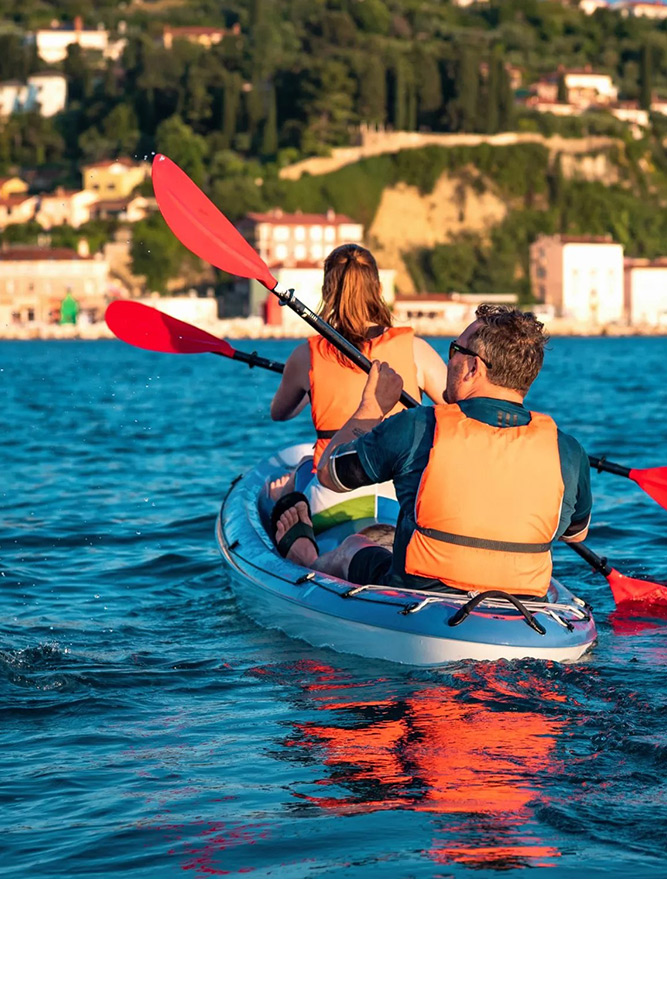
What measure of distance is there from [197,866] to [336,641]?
277 cm

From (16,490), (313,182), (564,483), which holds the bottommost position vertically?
(16,490)

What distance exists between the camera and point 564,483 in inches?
229

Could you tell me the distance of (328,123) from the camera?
408 ft

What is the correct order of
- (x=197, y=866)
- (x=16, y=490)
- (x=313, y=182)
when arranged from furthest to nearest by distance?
1. (x=313, y=182)
2. (x=16, y=490)
3. (x=197, y=866)

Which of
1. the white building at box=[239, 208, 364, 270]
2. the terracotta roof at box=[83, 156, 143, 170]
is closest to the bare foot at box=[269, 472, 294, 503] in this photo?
the white building at box=[239, 208, 364, 270]

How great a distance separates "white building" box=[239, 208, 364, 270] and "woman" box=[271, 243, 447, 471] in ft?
320

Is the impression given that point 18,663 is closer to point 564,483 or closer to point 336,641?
point 336,641

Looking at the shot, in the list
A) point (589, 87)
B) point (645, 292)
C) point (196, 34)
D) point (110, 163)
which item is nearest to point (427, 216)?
point (645, 292)

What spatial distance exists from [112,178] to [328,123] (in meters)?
17.9

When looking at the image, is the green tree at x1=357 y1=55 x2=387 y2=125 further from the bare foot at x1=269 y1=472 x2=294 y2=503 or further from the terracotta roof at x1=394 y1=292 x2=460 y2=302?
the bare foot at x1=269 y1=472 x2=294 y2=503

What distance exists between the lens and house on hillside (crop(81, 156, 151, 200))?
12403cm

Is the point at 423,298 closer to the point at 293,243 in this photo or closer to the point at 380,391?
the point at 293,243

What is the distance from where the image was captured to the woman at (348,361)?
22.6 feet
